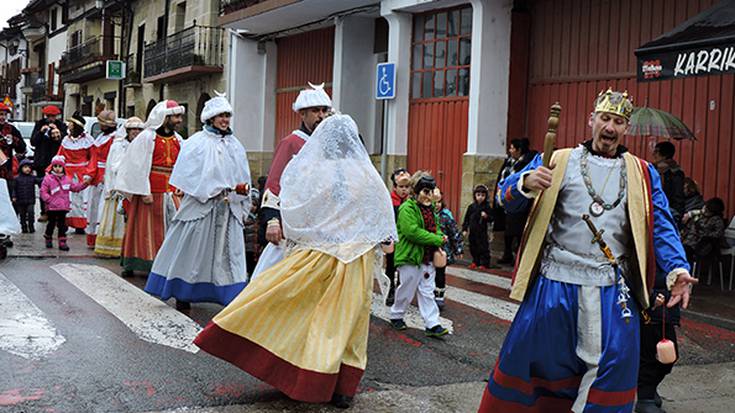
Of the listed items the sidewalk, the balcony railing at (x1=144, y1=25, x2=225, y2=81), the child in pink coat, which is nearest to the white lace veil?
the sidewalk

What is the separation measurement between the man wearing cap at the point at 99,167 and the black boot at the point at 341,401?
847 centimetres

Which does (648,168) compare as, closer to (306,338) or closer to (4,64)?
(306,338)

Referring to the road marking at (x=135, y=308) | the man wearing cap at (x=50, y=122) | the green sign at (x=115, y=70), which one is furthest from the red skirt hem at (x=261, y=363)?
the green sign at (x=115, y=70)

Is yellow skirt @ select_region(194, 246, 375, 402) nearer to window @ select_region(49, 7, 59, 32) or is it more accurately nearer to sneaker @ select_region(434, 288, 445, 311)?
sneaker @ select_region(434, 288, 445, 311)

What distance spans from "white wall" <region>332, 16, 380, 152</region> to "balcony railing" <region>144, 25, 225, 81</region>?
21.7 ft

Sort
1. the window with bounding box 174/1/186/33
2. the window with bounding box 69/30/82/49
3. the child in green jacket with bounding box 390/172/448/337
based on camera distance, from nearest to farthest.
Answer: the child in green jacket with bounding box 390/172/448/337 < the window with bounding box 174/1/186/33 < the window with bounding box 69/30/82/49

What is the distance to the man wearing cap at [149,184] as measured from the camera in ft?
31.5

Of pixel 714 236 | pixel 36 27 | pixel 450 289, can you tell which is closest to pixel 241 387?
pixel 450 289

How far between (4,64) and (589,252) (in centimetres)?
6429

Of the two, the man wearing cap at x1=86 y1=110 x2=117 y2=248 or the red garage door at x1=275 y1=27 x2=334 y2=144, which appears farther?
the red garage door at x1=275 y1=27 x2=334 y2=144

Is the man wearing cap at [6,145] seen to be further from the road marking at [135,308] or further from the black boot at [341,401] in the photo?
the black boot at [341,401]

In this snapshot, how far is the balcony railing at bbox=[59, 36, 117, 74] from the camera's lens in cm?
3656

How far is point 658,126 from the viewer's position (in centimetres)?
1048

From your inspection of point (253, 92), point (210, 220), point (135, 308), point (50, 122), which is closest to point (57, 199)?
point (50, 122)
